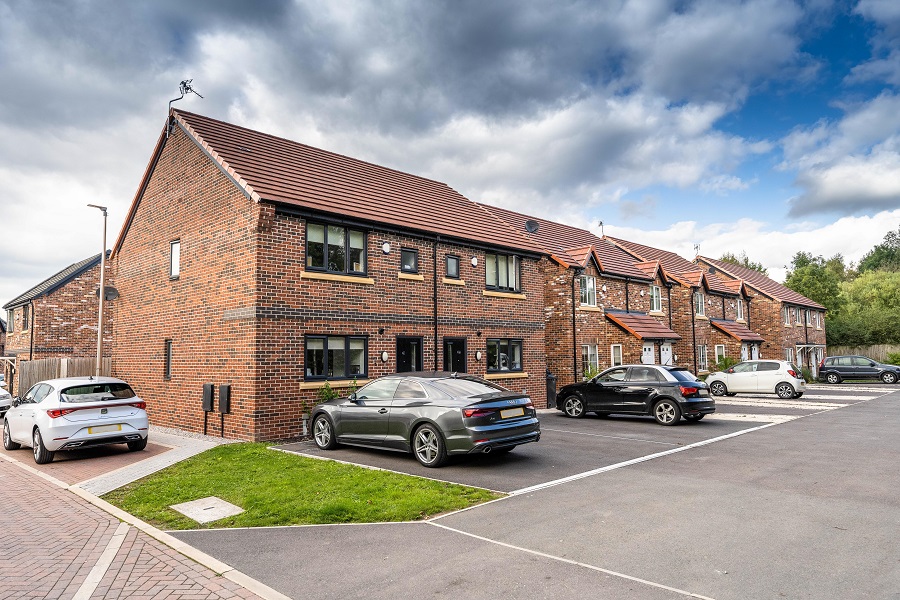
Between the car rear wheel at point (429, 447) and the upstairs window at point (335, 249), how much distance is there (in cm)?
567

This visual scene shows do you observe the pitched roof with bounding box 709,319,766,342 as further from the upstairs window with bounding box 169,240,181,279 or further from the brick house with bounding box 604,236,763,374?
the upstairs window with bounding box 169,240,181,279

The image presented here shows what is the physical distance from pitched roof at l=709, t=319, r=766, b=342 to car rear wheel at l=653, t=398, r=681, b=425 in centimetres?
1981

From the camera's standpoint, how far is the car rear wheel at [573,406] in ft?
54.6

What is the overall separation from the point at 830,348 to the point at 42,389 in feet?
173

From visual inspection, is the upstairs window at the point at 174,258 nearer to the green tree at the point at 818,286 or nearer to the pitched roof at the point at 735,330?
the pitched roof at the point at 735,330

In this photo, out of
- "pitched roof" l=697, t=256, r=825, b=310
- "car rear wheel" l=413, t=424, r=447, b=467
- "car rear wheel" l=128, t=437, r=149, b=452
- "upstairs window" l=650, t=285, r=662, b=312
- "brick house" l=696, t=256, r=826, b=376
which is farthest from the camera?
"pitched roof" l=697, t=256, r=825, b=310

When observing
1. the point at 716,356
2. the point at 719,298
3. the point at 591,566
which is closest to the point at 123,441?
the point at 591,566

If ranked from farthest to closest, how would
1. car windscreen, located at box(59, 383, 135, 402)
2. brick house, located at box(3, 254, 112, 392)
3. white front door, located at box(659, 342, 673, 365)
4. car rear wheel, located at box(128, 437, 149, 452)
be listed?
brick house, located at box(3, 254, 112, 392), white front door, located at box(659, 342, 673, 365), car rear wheel, located at box(128, 437, 149, 452), car windscreen, located at box(59, 383, 135, 402)

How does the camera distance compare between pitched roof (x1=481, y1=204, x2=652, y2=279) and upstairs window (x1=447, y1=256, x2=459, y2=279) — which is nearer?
upstairs window (x1=447, y1=256, x2=459, y2=279)

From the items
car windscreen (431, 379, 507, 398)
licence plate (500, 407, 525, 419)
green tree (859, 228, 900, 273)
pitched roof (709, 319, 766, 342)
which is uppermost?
green tree (859, 228, 900, 273)

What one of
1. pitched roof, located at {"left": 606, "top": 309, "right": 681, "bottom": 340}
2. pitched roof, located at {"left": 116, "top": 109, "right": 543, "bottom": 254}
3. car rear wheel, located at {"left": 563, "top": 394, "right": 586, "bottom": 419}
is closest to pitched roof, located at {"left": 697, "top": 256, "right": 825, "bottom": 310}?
pitched roof, located at {"left": 606, "top": 309, "right": 681, "bottom": 340}

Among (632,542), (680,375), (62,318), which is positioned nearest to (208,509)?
(632,542)

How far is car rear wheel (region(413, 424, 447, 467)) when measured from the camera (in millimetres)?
9266

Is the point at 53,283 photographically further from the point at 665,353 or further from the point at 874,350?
the point at 874,350
